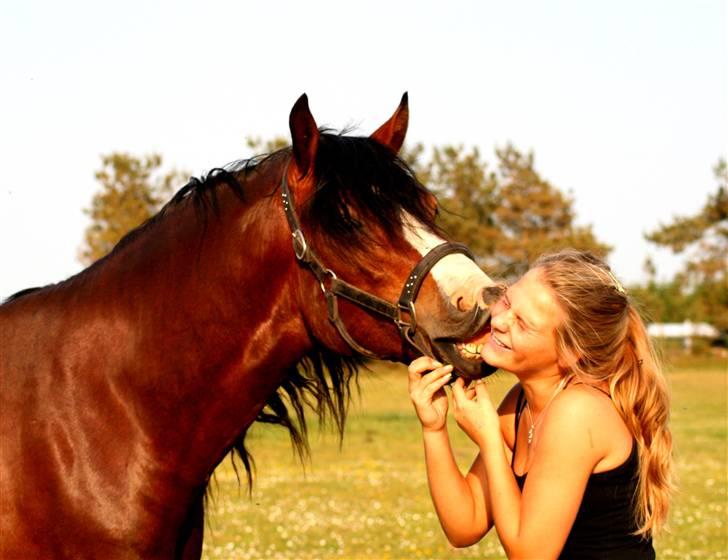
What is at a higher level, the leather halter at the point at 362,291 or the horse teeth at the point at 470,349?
the leather halter at the point at 362,291

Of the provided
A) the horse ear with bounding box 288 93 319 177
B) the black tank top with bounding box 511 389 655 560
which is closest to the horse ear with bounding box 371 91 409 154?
the horse ear with bounding box 288 93 319 177

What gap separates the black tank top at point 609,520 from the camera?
11.3 feet

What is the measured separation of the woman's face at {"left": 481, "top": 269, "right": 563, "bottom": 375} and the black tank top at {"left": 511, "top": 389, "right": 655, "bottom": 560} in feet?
1.50

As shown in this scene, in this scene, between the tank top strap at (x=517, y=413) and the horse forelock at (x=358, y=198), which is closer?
the horse forelock at (x=358, y=198)

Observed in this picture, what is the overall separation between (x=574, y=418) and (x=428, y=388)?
1.79ft

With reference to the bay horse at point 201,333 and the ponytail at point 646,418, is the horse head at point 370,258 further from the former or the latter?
the ponytail at point 646,418

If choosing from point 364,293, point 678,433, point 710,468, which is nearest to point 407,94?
point 364,293

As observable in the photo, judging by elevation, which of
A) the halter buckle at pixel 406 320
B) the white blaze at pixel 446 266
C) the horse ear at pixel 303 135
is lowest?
the halter buckle at pixel 406 320

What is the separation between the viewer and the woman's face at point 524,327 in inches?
137

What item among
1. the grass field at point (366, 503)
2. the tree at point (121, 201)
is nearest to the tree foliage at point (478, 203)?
the tree at point (121, 201)

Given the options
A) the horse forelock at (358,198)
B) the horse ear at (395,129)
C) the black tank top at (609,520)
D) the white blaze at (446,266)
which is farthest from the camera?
the horse ear at (395,129)

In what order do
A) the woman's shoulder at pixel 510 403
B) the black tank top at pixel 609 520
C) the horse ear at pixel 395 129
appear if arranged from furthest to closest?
1. the horse ear at pixel 395 129
2. the woman's shoulder at pixel 510 403
3. the black tank top at pixel 609 520

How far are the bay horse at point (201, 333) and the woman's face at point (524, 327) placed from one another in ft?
0.30

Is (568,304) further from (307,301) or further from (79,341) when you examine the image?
(79,341)
